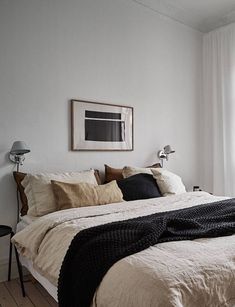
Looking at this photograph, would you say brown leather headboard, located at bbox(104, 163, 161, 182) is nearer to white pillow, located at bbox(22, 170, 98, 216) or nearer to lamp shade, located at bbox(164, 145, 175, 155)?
white pillow, located at bbox(22, 170, 98, 216)

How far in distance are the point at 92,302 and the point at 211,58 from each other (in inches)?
157

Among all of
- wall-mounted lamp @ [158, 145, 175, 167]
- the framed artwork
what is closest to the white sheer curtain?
wall-mounted lamp @ [158, 145, 175, 167]

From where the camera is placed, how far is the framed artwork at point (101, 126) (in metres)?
3.01

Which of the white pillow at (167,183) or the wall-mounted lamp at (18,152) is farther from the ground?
the wall-mounted lamp at (18,152)

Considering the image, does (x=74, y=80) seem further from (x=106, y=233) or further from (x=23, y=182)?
(x=106, y=233)

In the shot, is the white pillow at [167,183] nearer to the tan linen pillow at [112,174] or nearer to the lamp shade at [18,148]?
the tan linen pillow at [112,174]

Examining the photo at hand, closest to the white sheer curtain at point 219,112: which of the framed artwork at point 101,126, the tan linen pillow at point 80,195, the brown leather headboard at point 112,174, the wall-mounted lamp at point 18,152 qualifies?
the framed artwork at point 101,126

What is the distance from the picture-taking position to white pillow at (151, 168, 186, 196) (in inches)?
119

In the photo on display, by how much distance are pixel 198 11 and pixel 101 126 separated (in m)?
2.27

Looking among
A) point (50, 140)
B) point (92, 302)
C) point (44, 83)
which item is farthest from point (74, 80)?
point (92, 302)

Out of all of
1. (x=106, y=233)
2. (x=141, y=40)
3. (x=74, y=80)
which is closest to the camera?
(x=106, y=233)

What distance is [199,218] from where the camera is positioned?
1855 mm

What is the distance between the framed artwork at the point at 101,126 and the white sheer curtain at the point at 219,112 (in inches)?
59.1

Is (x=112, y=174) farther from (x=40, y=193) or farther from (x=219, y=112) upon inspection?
(x=219, y=112)
